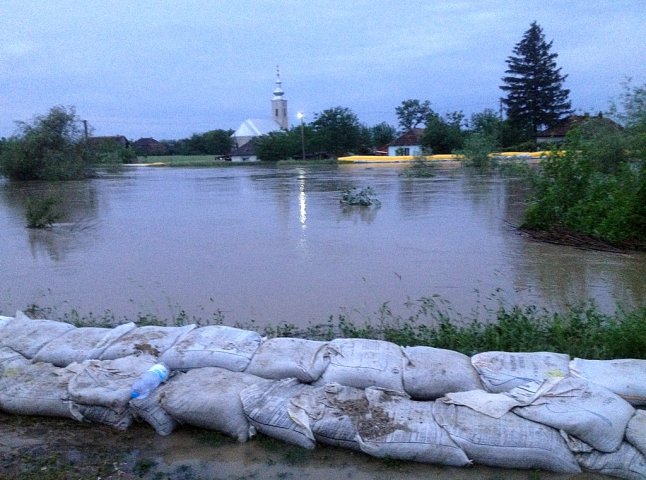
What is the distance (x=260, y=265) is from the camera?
25.8 feet

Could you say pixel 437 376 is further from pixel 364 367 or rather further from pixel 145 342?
pixel 145 342

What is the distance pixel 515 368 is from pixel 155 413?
197cm

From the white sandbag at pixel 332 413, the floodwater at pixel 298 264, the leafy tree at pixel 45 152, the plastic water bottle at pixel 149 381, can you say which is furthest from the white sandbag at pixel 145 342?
the leafy tree at pixel 45 152

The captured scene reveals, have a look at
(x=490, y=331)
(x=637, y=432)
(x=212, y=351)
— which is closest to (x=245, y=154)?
(x=490, y=331)

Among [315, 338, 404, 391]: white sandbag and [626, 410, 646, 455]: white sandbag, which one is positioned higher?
[315, 338, 404, 391]: white sandbag

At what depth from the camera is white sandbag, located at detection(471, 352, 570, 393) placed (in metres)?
3.12

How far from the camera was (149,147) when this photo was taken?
278ft

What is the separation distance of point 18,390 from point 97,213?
41.3 ft

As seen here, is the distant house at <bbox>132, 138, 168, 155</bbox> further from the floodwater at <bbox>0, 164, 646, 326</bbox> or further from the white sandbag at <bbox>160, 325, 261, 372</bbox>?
the white sandbag at <bbox>160, 325, 261, 372</bbox>

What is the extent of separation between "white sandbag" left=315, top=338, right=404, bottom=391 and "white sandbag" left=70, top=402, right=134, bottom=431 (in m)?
1.07

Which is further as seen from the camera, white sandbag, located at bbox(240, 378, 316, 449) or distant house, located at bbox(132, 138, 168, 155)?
distant house, located at bbox(132, 138, 168, 155)

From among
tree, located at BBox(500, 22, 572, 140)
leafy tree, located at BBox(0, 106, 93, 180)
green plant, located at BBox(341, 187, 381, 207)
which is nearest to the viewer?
green plant, located at BBox(341, 187, 381, 207)

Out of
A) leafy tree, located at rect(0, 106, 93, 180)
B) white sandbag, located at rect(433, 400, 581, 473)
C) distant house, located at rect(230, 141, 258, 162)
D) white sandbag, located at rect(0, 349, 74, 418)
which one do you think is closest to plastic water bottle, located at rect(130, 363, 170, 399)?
white sandbag, located at rect(0, 349, 74, 418)

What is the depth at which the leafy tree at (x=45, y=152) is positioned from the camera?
2820cm
